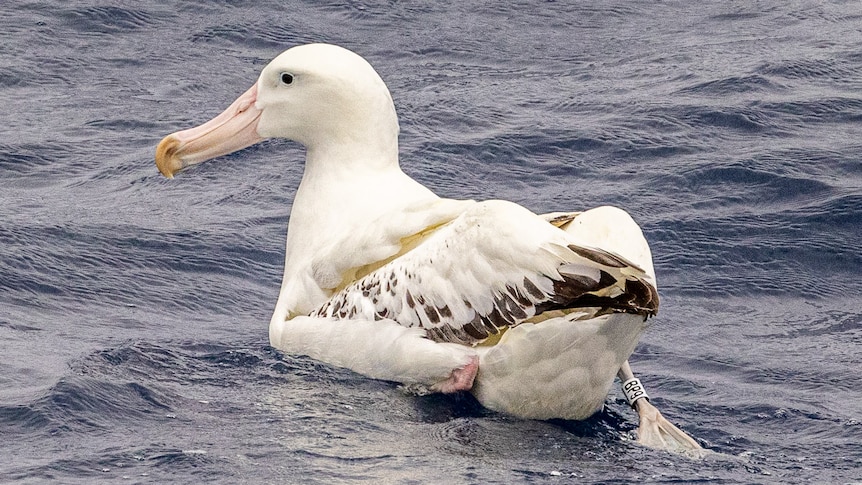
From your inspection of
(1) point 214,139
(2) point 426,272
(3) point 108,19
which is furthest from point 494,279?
(3) point 108,19

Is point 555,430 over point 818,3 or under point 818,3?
under

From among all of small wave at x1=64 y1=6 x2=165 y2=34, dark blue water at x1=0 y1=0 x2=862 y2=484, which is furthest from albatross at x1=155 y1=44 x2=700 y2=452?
small wave at x1=64 y1=6 x2=165 y2=34

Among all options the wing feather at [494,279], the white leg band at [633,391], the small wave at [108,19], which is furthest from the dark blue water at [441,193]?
the wing feather at [494,279]

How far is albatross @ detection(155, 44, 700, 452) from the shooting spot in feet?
22.0

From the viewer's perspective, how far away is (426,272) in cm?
722

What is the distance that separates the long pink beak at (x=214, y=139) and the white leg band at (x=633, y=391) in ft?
9.18

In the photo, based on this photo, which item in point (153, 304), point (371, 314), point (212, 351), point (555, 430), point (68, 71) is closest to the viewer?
point (555, 430)

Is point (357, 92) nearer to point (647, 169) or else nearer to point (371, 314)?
point (371, 314)

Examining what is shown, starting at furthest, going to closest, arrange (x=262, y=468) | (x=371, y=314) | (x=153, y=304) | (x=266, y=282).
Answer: (x=266, y=282)
(x=153, y=304)
(x=371, y=314)
(x=262, y=468)

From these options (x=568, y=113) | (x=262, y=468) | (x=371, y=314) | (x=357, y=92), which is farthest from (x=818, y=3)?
(x=262, y=468)

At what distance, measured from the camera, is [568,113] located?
13016 mm

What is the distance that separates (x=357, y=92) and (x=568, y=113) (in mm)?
4694

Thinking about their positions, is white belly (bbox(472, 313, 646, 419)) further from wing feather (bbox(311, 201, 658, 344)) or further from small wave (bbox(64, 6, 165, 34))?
small wave (bbox(64, 6, 165, 34))

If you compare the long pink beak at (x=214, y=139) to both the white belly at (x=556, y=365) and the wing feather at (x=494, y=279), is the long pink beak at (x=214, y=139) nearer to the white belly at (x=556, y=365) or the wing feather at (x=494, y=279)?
the wing feather at (x=494, y=279)
